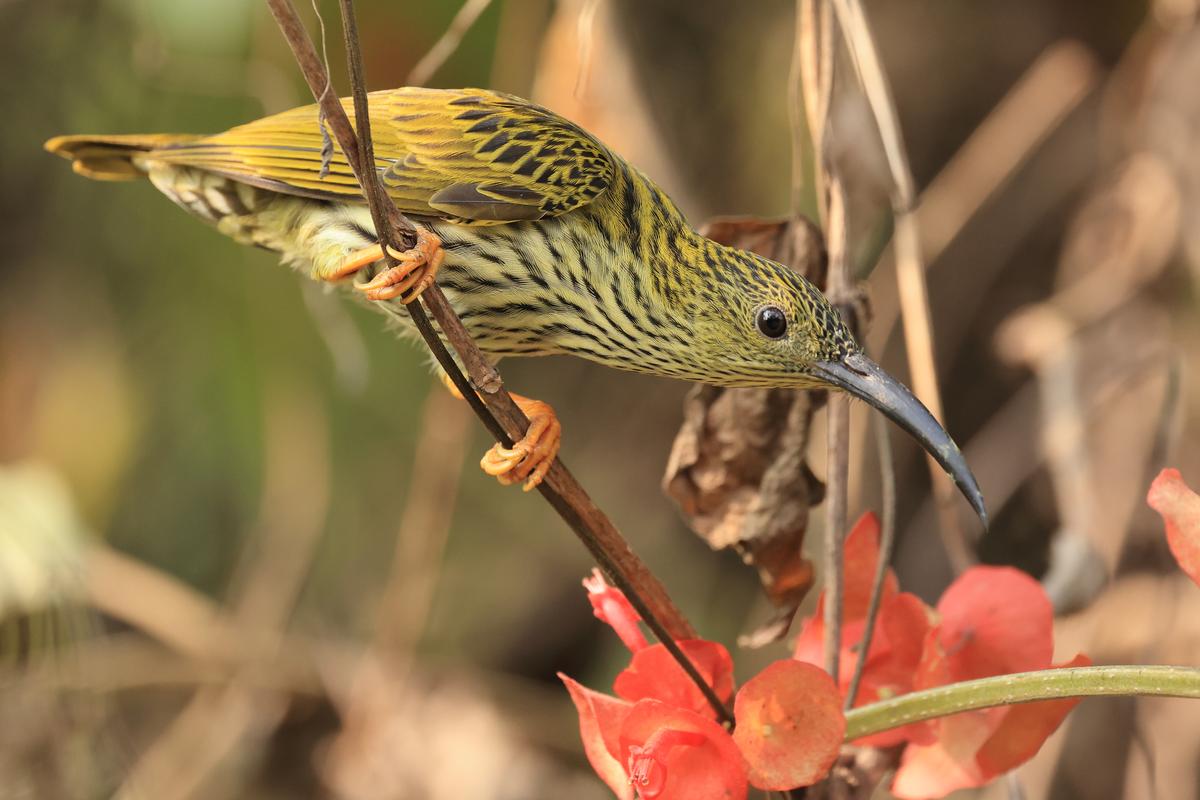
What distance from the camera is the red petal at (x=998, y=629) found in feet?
4.59

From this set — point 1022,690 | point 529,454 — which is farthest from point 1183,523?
point 529,454

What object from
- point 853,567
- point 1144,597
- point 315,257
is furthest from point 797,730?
point 1144,597

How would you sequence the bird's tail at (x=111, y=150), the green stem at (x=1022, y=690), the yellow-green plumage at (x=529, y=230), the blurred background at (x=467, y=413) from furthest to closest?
the blurred background at (x=467, y=413), the bird's tail at (x=111, y=150), the yellow-green plumage at (x=529, y=230), the green stem at (x=1022, y=690)

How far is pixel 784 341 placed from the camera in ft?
5.78

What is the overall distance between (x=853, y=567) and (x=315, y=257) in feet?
3.29

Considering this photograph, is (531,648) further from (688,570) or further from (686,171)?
(686,171)

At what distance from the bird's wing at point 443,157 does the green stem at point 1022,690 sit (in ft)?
3.23

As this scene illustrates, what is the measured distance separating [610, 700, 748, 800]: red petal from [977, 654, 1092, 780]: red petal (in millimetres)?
290

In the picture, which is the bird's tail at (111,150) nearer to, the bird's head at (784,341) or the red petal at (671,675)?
the bird's head at (784,341)

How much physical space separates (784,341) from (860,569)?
0.37 m

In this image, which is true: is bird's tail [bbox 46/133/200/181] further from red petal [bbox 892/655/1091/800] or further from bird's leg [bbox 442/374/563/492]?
red petal [bbox 892/655/1091/800]

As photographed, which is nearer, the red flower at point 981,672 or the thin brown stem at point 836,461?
the red flower at point 981,672

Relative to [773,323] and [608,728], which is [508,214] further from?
[608,728]

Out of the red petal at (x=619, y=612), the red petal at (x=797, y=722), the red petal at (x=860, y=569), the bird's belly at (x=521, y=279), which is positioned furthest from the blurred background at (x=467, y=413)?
the red petal at (x=797, y=722)
